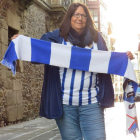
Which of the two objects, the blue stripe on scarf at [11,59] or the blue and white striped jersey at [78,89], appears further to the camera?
the blue stripe on scarf at [11,59]

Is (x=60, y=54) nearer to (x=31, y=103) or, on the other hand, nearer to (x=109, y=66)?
(x=109, y=66)

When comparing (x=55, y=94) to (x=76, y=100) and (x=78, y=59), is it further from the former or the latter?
(x=78, y=59)

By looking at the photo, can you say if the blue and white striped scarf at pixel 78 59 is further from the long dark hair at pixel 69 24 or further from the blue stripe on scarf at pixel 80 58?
the long dark hair at pixel 69 24

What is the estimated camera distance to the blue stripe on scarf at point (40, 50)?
3469 mm

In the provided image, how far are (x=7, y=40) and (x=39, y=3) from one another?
3772 millimetres

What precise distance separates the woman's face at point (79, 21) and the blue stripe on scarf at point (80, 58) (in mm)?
179

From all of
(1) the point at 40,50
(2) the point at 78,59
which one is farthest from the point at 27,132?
(2) the point at 78,59

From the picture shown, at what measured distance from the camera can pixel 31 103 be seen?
12.9 metres

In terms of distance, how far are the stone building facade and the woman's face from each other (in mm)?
7053

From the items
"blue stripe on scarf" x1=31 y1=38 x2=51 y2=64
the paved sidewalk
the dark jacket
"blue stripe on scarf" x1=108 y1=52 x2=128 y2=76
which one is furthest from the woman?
the paved sidewalk

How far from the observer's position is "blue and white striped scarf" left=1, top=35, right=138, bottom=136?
337 centimetres

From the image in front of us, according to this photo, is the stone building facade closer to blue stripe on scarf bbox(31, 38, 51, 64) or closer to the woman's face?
blue stripe on scarf bbox(31, 38, 51, 64)

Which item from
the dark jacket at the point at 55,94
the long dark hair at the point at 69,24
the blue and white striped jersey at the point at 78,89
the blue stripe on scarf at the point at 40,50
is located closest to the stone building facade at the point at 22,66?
the blue stripe on scarf at the point at 40,50

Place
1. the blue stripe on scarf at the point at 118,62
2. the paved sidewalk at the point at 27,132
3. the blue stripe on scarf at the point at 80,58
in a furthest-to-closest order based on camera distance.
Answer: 1. the paved sidewalk at the point at 27,132
2. the blue stripe on scarf at the point at 118,62
3. the blue stripe on scarf at the point at 80,58
